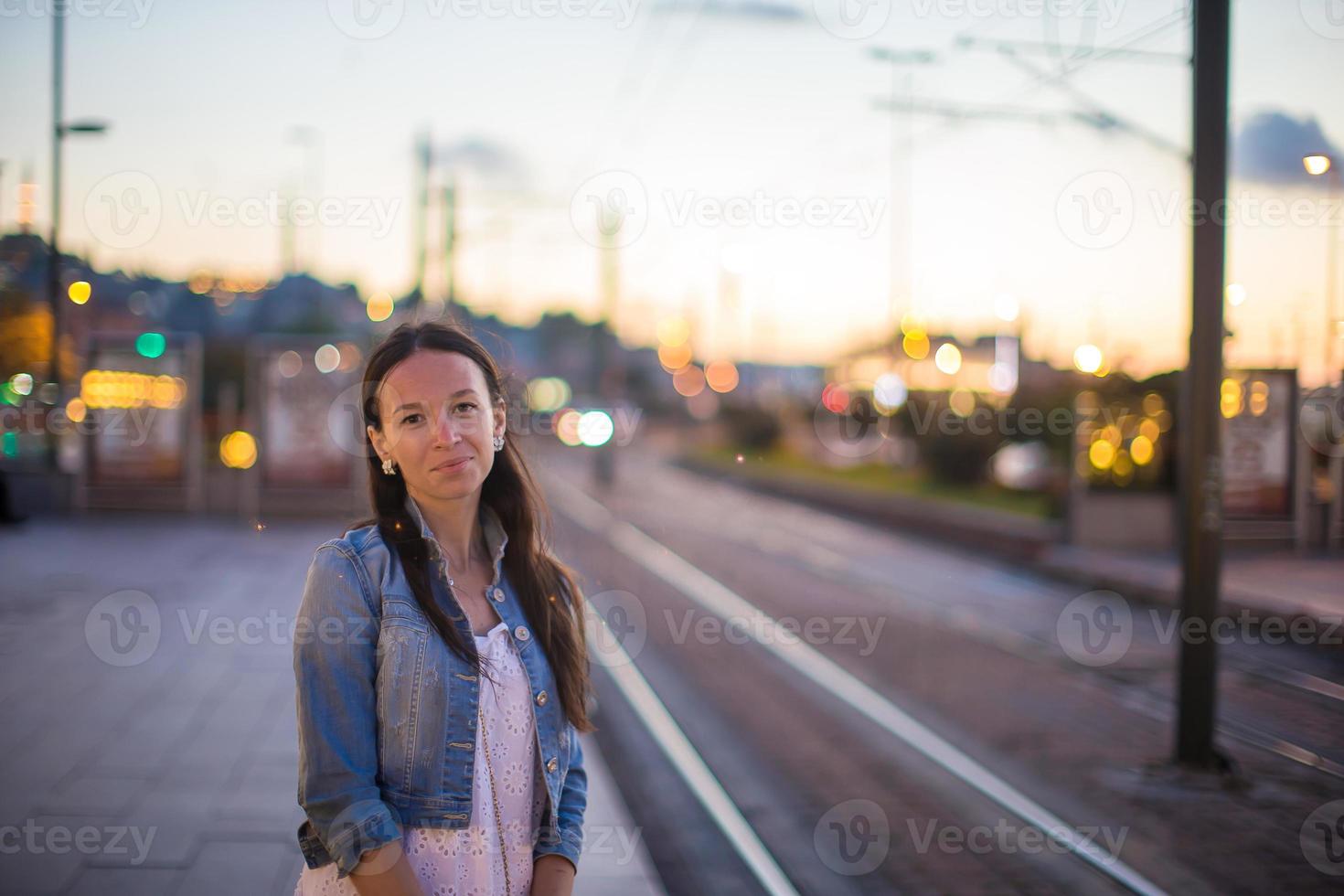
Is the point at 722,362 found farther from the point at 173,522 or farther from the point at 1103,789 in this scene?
the point at 1103,789

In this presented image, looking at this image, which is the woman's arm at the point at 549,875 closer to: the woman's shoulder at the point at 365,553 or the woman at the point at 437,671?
the woman at the point at 437,671

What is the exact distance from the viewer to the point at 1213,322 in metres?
5.95

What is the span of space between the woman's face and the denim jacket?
0.41 ft

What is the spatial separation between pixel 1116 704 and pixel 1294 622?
4.30 feet

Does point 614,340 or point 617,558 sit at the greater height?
point 614,340

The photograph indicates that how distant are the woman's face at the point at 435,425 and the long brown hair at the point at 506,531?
1.7 inches

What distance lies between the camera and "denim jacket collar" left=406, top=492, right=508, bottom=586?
216 cm

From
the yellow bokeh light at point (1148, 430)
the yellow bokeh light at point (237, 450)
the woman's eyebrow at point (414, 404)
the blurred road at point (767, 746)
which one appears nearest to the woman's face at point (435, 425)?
the woman's eyebrow at point (414, 404)

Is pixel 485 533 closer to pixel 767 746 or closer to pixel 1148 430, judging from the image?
pixel 767 746

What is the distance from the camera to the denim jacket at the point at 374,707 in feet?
6.27

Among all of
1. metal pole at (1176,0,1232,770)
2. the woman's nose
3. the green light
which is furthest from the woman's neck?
the green light

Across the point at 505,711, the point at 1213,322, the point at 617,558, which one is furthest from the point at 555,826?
the point at 617,558

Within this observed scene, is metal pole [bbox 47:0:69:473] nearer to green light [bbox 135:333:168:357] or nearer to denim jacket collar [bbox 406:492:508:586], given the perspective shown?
green light [bbox 135:333:168:357]

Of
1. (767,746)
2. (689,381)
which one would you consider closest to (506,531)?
(767,746)
